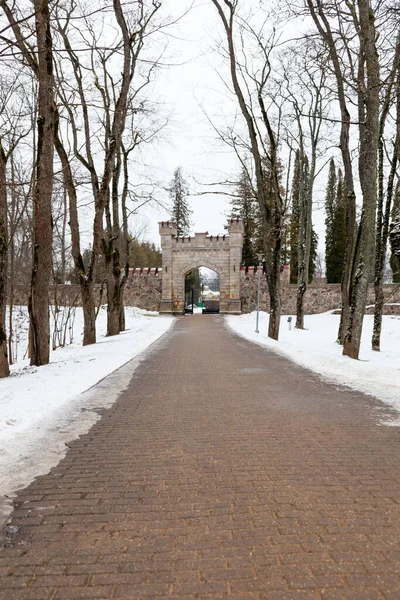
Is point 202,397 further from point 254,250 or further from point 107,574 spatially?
point 254,250

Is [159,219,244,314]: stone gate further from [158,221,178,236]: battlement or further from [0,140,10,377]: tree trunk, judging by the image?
[0,140,10,377]: tree trunk

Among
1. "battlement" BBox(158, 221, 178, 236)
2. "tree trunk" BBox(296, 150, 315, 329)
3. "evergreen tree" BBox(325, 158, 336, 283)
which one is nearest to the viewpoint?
"tree trunk" BBox(296, 150, 315, 329)

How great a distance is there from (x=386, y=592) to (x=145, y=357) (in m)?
9.26

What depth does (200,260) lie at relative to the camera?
35.2 metres

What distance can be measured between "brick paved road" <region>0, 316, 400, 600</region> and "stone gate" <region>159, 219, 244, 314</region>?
2953 cm

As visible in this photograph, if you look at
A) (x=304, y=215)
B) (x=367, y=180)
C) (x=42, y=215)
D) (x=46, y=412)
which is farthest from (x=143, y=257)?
(x=46, y=412)

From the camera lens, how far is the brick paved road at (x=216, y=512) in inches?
81.2

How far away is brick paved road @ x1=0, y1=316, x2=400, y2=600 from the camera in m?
2.06

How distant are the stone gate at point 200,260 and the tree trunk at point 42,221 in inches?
968

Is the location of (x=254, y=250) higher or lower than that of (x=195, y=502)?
higher

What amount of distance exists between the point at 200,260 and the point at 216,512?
32788 mm

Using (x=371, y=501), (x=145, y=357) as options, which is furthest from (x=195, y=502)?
(x=145, y=357)

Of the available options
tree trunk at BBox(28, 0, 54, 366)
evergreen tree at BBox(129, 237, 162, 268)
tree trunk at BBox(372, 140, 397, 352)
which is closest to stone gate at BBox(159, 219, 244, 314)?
tree trunk at BBox(372, 140, 397, 352)

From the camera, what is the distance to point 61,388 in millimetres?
6523
